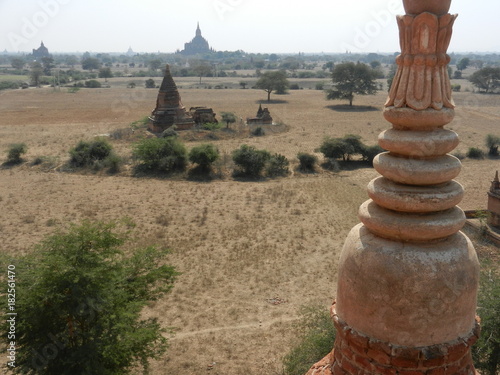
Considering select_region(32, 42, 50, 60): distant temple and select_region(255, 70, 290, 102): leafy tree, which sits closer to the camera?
select_region(255, 70, 290, 102): leafy tree

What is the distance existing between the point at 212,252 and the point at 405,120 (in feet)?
38.2

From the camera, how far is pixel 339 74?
55.5 metres

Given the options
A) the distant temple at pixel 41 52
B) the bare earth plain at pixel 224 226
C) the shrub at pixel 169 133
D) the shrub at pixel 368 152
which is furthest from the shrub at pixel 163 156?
the distant temple at pixel 41 52

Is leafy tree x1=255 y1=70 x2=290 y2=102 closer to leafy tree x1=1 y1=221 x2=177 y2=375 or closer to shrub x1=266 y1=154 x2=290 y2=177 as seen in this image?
shrub x1=266 y1=154 x2=290 y2=177

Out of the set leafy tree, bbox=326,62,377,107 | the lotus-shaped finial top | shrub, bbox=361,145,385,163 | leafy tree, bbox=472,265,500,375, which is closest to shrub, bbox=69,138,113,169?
shrub, bbox=361,145,385,163

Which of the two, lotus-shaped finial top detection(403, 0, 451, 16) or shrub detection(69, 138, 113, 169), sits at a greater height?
lotus-shaped finial top detection(403, 0, 451, 16)

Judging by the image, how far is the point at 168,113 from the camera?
33.3 meters

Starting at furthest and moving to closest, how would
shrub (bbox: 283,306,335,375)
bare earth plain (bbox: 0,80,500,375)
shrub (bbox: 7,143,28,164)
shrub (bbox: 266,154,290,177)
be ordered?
shrub (bbox: 7,143,28,164) → shrub (bbox: 266,154,290,177) → bare earth plain (bbox: 0,80,500,375) → shrub (bbox: 283,306,335,375)

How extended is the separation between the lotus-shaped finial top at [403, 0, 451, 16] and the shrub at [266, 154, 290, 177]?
66.1ft

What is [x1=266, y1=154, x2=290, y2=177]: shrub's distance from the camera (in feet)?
75.6

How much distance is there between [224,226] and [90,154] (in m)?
12.1

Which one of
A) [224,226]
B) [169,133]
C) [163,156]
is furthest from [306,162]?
[169,133]

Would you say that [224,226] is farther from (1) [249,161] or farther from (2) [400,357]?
(2) [400,357]

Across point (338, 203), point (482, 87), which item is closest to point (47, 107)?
point (338, 203)
